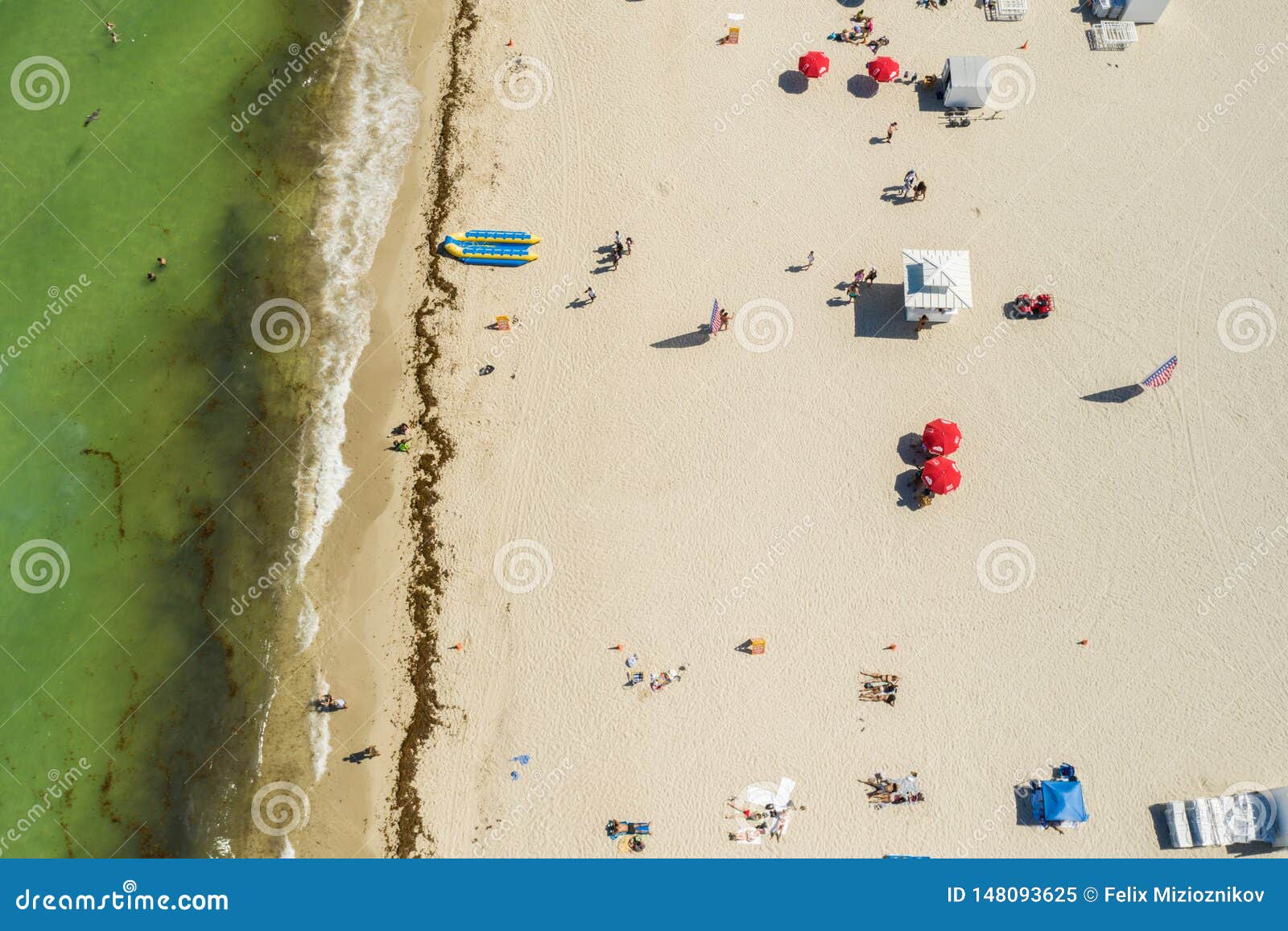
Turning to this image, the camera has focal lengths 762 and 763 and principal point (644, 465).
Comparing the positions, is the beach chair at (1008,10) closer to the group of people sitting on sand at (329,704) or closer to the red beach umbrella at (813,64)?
the red beach umbrella at (813,64)

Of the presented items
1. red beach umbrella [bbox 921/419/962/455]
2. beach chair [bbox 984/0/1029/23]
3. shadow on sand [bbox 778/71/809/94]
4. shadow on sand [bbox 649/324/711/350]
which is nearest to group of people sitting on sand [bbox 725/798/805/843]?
red beach umbrella [bbox 921/419/962/455]

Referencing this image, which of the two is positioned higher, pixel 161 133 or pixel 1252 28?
pixel 1252 28

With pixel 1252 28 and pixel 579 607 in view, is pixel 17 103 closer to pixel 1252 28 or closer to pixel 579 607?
pixel 579 607

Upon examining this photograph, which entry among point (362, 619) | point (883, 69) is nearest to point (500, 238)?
point (362, 619)

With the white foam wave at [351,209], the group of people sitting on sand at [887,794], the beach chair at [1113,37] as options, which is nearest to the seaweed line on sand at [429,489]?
the white foam wave at [351,209]
